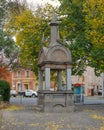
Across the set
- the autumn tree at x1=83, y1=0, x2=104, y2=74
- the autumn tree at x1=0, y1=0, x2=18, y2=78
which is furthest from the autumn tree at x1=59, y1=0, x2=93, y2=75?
the autumn tree at x1=0, y1=0, x2=18, y2=78

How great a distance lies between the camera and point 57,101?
92.8 ft

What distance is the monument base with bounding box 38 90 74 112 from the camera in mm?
27844

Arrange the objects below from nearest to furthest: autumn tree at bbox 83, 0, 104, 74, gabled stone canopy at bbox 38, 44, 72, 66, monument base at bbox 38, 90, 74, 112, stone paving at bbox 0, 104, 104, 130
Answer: stone paving at bbox 0, 104, 104, 130 < monument base at bbox 38, 90, 74, 112 < gabled stone canopy at bbox 38, 44, 72, 66 < autumn tree at bbox 83, 0, 104, 74

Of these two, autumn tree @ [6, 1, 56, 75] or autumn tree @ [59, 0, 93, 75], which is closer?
autumn tree @ [59, 0, 93, 75]

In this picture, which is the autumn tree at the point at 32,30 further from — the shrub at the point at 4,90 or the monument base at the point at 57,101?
the monument base at the point at 57,101

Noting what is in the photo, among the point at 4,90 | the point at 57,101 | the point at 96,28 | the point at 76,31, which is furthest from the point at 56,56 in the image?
the point at 4,90

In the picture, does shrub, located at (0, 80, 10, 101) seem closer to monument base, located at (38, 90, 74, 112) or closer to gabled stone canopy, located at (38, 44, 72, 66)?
gabled stone canopy, located at (38, 44, 72, 66)

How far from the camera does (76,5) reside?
36.0 metres

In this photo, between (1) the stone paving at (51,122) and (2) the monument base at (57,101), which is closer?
(1) the stone paving at (51,122)

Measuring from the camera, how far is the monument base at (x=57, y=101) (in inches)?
1096

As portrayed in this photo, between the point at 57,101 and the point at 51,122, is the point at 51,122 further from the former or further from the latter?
the point at 57,101

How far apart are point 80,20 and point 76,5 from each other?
1.45 metres

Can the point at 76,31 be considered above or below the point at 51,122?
above

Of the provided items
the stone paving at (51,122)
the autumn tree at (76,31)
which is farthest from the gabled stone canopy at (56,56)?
the stone paving at (51,122)
